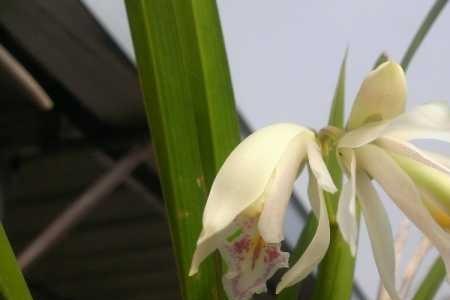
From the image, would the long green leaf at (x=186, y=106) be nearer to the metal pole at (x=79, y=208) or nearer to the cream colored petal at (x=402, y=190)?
the cream colored petal at (x=402, y=190)

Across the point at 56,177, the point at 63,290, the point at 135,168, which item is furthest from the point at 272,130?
the point at 63,290

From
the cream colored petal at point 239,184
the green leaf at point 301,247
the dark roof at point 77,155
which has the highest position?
the cream colored petal at point 239,184

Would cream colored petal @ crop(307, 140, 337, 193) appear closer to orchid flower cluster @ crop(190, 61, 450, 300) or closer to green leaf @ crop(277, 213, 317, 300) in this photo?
orchid flower cluster @ crop(190, 61, 450, 300)

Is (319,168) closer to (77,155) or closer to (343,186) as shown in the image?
(343,186)

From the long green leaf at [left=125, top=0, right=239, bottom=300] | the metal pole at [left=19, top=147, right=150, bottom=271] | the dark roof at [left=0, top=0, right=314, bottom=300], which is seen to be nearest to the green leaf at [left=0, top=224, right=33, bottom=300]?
the long green leaf at [left=125, top=0, right=239, bottom=300]

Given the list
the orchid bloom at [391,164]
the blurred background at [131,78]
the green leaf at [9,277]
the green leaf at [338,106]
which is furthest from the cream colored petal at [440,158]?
the blurred background at [131,78]

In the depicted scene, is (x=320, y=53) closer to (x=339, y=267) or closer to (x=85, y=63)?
(x=85, y=63)

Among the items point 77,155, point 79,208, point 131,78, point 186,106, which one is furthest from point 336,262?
point 77,155
